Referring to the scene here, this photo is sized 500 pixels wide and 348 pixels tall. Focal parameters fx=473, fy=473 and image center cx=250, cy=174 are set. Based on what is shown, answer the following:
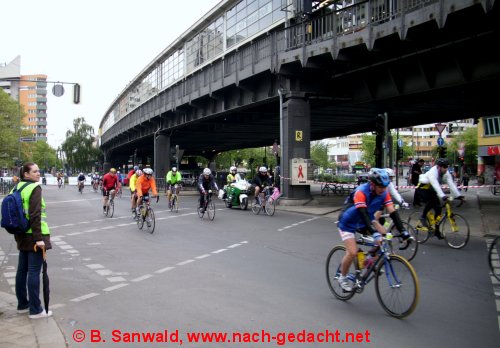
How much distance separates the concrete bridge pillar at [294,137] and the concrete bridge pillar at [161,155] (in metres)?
20.4

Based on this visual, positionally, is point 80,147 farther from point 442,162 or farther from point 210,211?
point 442,162

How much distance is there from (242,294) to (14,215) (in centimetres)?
289

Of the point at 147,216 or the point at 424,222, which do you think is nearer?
the point at 424,222

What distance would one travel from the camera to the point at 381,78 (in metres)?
18.5

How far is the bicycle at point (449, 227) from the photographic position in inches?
379

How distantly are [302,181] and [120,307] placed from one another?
1596 cm

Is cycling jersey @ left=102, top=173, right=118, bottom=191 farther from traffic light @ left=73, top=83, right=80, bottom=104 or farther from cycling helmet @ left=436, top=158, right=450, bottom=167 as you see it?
cycling helmet @ left=436, top=158, right=450, bottom=167

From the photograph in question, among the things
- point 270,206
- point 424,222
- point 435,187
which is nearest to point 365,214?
point 435,187

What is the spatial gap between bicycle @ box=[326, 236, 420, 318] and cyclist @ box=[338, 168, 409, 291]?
10 centimetres

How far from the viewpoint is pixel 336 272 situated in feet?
19.5

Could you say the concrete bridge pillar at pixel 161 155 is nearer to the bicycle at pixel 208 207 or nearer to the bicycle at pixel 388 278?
the bicycle at pixel 208 207

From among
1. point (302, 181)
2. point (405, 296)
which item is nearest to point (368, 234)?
point (405, 296)

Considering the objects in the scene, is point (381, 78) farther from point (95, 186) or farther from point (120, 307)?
point (95, 186)

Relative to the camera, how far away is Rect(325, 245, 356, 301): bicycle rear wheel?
5.82 meters
